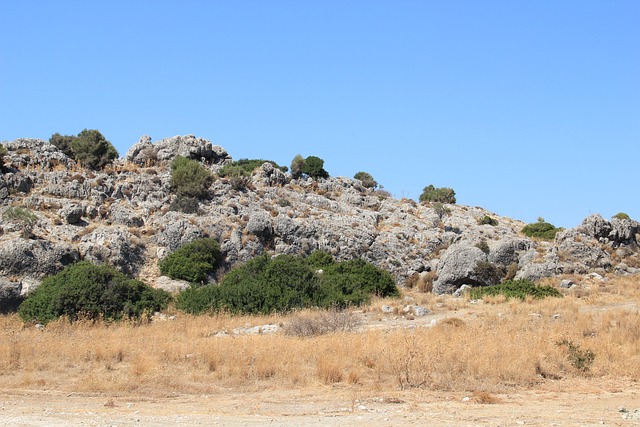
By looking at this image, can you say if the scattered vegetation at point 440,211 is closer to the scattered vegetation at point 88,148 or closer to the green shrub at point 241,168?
the green shrub at point 241,168

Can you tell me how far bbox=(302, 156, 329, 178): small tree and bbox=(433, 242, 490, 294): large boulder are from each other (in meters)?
20.2

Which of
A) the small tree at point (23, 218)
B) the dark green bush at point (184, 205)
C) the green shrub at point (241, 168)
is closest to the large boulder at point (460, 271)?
the dark green bush at point (184, 205)

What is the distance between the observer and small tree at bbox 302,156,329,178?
182ft

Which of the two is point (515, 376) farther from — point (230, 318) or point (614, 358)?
point (230, 318)

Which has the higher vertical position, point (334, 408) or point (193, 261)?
point (193, 261)

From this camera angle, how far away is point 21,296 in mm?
30672

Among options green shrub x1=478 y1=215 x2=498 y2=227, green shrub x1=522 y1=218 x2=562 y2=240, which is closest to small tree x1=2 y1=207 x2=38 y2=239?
green shrub x1=478 y1=215 x2=498 y2=227

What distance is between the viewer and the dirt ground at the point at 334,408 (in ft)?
34.2

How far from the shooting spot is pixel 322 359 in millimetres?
15016

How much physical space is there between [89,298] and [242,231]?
1436 centimetres

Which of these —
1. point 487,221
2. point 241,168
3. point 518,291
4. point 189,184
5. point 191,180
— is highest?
point 241,168

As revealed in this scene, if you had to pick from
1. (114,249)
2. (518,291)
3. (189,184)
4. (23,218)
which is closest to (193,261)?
(114,249)

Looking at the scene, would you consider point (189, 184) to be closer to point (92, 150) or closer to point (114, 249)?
point (114, 249)

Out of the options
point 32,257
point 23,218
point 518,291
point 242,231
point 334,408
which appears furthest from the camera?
point 242,231
